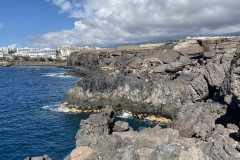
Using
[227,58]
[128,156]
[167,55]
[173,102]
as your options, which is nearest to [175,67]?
[167,55]

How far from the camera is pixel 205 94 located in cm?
3384

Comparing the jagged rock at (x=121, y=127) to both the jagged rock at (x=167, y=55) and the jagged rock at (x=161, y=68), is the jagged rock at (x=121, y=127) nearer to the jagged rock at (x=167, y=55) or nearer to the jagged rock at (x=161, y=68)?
the jagged rock at (x=161, y=68)

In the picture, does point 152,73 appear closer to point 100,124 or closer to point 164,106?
point 164,106

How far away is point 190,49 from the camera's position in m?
44.5

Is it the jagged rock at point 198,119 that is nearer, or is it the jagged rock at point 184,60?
the jagged rock at point 198,119

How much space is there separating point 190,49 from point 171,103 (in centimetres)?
1389

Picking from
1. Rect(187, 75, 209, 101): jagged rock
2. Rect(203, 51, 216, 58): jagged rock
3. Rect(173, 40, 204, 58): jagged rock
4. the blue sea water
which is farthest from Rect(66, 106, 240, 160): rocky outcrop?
Rect(173, 40, 204, 58): jagged rock

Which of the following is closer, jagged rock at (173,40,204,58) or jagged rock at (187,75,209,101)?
jagged rock at (187,75,209,101)

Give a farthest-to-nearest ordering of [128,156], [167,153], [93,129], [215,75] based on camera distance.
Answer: [215,75] → [93,129] → [128,156] → [167,153]

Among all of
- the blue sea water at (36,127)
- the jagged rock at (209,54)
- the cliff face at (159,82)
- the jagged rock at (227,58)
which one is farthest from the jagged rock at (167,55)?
the blue sea water at (36,127)

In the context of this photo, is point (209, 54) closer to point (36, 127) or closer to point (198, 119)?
point (198, 119)

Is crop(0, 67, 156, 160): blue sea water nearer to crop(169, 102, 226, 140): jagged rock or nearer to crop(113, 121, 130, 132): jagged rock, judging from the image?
crop(113, 121, 130, 132): jagged rock

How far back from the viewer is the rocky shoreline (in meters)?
16.9

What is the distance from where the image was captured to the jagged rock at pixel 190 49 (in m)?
43.1
